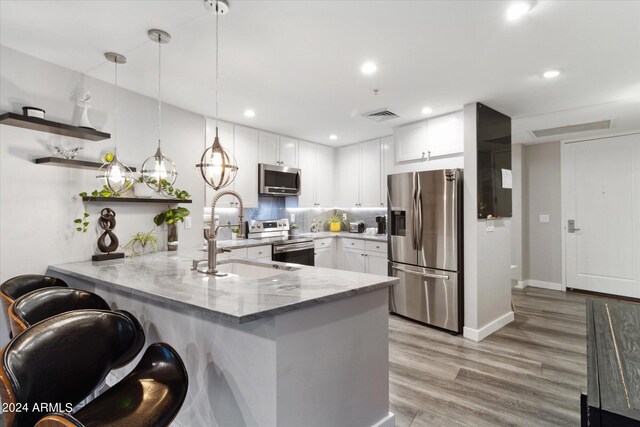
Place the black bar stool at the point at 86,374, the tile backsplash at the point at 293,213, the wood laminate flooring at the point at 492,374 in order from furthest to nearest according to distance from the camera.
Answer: the tile backsplash at the point at 293,213 < the wood laminate flooring at the point at 492,374 < the black bar stool at the point at 86,374

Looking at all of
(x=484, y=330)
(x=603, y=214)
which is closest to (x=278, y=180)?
(x=484, y=330)

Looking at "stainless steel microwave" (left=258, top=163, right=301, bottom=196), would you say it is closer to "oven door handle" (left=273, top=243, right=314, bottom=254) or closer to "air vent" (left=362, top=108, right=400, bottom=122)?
"oven door handle" (left=273, top=243, right=314, bottom=254)

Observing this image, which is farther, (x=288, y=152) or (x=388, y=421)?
(x=288, y=152)

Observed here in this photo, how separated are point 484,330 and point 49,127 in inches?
167

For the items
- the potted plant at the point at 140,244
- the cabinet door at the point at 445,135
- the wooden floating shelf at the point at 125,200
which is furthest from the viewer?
the cabinet door at the point at 445,135

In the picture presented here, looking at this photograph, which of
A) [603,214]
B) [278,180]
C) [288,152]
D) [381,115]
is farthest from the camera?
[288,152]

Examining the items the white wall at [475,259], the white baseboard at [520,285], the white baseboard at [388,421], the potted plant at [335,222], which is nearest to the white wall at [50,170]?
the white baseboard at [388,421]

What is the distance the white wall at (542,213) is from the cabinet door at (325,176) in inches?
→ 129

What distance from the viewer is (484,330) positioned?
3316 millimetres

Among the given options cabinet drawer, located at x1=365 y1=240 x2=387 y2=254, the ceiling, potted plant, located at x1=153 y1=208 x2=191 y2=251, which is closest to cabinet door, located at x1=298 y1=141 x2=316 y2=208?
cabinet drawer, located at x1=365 y1=240 x2=387 y2=254

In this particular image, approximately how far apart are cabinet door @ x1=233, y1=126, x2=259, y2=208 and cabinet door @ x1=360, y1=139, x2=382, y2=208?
1.75 metres

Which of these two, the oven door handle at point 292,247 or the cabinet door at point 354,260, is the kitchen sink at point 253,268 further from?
the cabinet door at point 354,260

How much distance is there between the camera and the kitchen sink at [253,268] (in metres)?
2.27

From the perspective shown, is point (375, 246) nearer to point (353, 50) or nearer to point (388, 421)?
point (388, 421)
